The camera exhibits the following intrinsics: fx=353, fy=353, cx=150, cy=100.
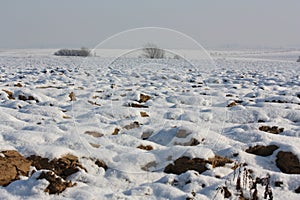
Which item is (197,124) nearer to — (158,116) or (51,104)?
(158,116)

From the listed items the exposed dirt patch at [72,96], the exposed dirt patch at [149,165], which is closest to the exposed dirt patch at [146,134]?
the exposed dirt patch at [149,165]

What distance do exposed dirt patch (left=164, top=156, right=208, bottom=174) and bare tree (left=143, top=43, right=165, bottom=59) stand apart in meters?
1.35

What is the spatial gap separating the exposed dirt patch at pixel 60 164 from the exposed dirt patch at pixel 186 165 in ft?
3.59

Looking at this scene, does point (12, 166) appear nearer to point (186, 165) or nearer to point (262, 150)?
point (186, 165)

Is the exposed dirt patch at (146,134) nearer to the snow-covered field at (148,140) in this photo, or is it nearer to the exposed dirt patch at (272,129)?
the snow-covered field at (148,140)

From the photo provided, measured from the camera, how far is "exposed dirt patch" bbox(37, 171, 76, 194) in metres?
3.61

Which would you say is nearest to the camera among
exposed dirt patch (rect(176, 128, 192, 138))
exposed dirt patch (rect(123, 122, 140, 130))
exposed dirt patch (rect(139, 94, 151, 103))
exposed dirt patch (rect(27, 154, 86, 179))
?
exposed dirt patch (rect(27, 154, 86, 179))

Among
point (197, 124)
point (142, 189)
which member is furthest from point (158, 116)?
point (142, 189)

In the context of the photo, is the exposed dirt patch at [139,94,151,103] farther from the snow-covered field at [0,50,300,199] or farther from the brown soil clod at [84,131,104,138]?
the brown soil clod at [84,131,104,138]

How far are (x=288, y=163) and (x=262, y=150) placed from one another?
469 millimetres

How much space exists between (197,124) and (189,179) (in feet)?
5.95

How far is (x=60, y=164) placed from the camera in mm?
4230

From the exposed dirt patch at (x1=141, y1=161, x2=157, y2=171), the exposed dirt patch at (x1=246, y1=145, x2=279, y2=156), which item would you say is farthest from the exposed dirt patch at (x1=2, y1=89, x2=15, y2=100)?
the exposed dirt patch at (x1=246, y1=145, x2=279, y2=156)

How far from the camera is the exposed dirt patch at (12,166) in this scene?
3.88 m
